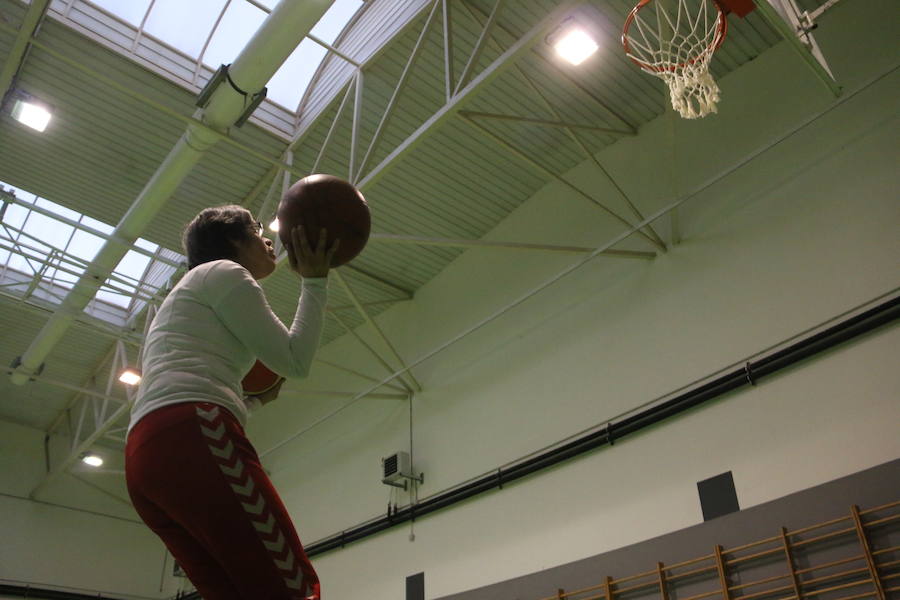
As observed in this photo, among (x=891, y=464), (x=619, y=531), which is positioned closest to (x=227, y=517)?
(x=891, y=464)

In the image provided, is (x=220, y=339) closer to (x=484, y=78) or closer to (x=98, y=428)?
(x=484, y=78)

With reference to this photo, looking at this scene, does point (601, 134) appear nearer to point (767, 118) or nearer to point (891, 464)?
point (767, 118)

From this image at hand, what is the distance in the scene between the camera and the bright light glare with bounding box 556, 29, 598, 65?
232 inches

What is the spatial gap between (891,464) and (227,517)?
475 centimetres

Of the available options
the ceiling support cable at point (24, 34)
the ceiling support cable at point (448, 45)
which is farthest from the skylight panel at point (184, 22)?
the ceiling support cable at point (448, 45)

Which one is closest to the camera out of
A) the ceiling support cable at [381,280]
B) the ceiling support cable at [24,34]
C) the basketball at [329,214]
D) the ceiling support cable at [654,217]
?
the basketball at [329,214]

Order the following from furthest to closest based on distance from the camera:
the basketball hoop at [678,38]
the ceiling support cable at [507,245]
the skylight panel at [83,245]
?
the skylight panel at [83,245]
the ceiling support cable at [507,245]
the basketball hoop at [678,38]

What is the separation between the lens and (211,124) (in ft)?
22.3

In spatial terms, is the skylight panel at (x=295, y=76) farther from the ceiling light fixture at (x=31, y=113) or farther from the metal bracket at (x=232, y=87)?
the ceiling light fixture at (x=31, y=113)

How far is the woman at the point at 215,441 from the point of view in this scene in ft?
4.44

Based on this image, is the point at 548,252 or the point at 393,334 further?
the point at 393,334

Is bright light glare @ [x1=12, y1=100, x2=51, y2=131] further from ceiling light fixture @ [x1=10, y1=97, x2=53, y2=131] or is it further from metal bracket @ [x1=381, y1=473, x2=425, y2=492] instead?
metal bracket @ [x1=381, y1=473, x2=425, y2=492]

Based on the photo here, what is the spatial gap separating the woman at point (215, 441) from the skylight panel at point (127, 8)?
7.27 metres

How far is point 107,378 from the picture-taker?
1225cm
